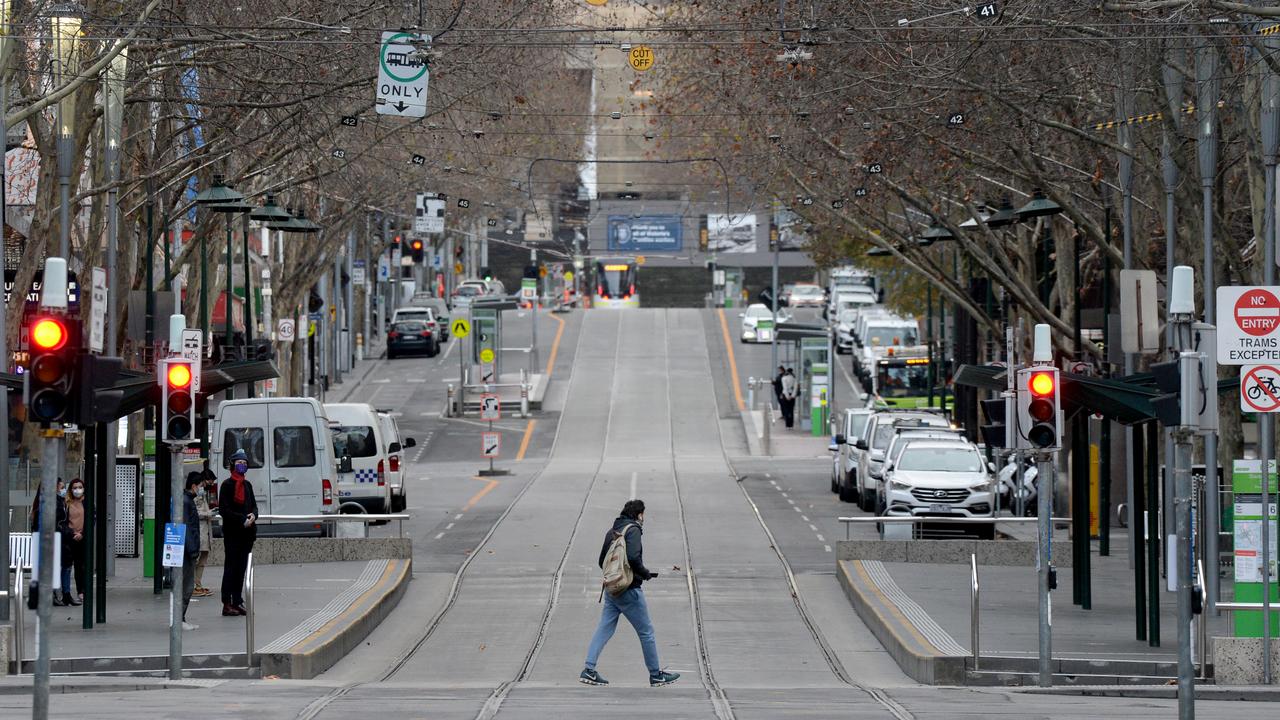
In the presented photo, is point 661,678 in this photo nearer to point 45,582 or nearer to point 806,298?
point 45,582

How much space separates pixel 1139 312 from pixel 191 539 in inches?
452

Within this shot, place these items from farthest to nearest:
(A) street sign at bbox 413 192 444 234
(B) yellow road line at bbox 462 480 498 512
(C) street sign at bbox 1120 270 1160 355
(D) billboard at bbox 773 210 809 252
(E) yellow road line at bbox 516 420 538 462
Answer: (A) street sign at bbox 413 192 444 234 < (D) billboard at bbox 773 210 809 252 < (E) yellow road line at bbox 516 420 538 462 < (B) yellow road line at bbox 462 480 498 512 < (C) street sign at bbox 1120 270 1160 355

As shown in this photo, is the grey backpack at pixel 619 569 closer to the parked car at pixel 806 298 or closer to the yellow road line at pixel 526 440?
the yellow road line at pixel 526 440

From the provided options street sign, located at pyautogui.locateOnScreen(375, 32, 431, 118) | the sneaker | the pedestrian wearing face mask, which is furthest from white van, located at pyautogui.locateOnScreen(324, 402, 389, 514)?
the sneaker

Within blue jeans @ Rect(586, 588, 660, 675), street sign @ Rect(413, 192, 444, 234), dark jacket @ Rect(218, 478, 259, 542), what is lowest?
blue jeans @ Rect(586, 588, 660, 675)

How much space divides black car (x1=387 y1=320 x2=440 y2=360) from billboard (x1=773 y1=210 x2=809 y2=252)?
15426 mm

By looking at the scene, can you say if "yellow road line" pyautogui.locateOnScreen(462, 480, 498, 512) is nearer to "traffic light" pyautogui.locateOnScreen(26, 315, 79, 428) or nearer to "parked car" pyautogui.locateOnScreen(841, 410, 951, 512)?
"parked car" pyautogui.locateOnScreen(841, 410, 951, 512)

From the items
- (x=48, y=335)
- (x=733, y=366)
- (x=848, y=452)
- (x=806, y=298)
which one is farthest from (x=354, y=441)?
(x=806, y=298)

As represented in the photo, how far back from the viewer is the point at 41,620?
11.5 meters

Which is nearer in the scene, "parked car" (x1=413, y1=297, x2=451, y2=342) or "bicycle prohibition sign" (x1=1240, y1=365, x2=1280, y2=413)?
"bicycle prohibition sign" (x1=1240, y1=365, x2=1280, y2=413)

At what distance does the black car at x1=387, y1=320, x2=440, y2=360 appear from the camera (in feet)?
260

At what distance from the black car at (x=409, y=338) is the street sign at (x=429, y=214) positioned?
11117 millimetres

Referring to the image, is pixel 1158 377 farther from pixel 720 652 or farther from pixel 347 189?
pixel 347 189

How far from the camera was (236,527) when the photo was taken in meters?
20.1
